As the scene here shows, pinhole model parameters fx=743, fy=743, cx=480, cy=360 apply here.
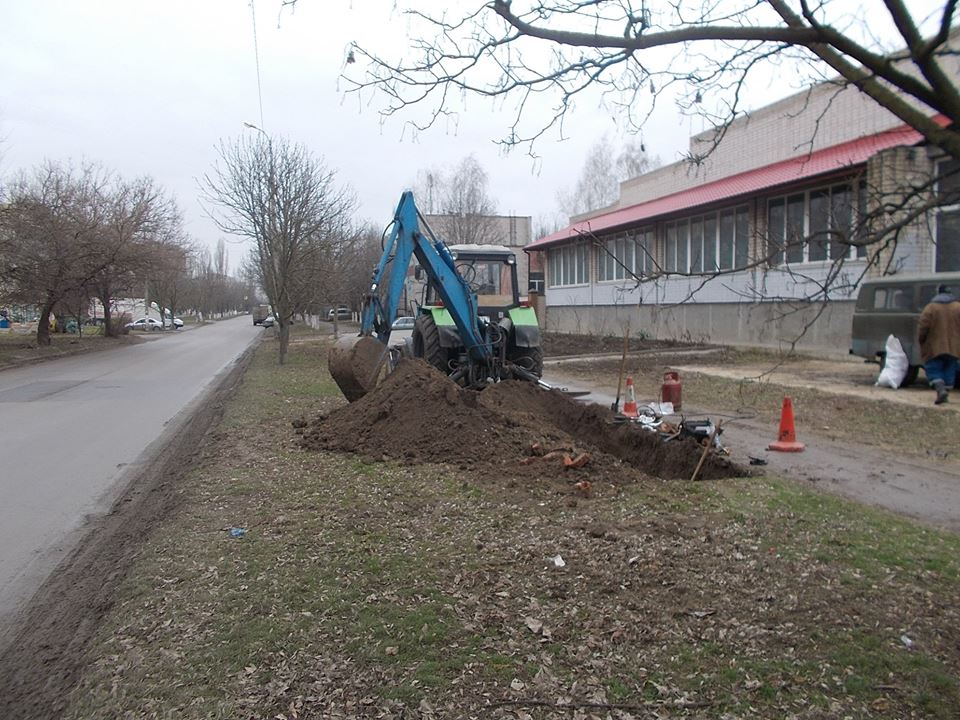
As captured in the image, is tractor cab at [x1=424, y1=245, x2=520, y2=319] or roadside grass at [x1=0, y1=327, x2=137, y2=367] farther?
roadside grass at [x1=0, y1=327, x2=137, y2=367]

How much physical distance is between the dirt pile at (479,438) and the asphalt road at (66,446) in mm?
2434

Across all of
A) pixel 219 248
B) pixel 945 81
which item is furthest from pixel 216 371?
pixel 219 248

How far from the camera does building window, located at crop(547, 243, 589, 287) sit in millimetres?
34406

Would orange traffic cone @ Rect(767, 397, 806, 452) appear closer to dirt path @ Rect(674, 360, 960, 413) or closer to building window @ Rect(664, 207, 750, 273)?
dirt path @ Rect(674, 360, 960, 413)

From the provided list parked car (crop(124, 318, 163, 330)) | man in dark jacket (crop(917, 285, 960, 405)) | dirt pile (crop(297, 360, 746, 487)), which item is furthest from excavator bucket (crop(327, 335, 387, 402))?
parked car (crop(124, 318, 163, 330))

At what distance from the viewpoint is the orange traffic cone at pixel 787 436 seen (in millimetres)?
8656

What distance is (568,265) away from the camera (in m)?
36.2

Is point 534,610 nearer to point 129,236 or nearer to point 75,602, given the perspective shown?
point 75,602

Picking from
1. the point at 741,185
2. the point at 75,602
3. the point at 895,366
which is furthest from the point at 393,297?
the point at 741,185

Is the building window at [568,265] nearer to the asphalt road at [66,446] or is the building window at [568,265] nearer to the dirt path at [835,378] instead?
the dirt path at [835,378]

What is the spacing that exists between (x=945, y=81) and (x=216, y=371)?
2209 centimetres

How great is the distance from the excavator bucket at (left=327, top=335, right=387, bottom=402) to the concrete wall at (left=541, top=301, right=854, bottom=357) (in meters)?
7.19

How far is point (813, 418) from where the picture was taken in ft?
35.5

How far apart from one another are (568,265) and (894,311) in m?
22.9
